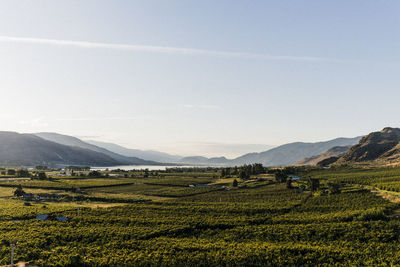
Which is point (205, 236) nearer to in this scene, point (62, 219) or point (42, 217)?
point (62, 219)

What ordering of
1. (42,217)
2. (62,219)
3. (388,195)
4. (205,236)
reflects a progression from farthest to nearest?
1. (388,195)
2. (42,217)
3. (62,219)
4. (205,236)

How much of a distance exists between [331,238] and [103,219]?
48868 mm

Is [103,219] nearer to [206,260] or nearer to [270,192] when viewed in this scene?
[206,260]

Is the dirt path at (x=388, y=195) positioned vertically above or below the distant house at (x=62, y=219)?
above

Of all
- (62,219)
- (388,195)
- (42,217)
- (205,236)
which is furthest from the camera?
(388,195)

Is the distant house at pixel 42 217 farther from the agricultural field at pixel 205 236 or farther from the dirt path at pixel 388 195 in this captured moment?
the dirt path at pixel 388 195

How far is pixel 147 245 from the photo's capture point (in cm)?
4378

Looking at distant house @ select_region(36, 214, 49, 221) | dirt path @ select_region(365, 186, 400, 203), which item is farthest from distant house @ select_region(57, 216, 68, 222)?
dirt path @ select_region(365, 186, 400, 203)

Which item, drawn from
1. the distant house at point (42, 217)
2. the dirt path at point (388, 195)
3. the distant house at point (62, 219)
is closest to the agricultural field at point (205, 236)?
the distant house at point (62, 219)

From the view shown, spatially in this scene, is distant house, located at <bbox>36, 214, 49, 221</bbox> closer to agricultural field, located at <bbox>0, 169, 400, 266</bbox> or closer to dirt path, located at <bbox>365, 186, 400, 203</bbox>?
agricultural field, located at <bbox>0, 169, 400, 266</bbox>

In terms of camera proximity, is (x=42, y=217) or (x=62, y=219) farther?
(x=42, y=217)

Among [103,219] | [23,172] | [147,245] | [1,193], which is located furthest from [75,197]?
[23,172]

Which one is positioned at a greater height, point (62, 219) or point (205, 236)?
point (205, 236)

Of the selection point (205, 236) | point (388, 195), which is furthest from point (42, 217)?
point (388, 195)
